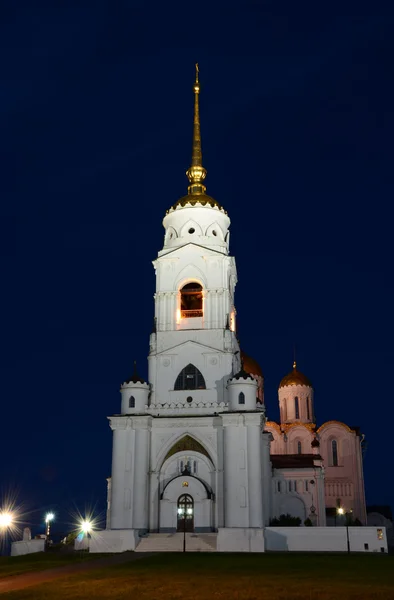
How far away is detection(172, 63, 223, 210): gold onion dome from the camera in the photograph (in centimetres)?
4916

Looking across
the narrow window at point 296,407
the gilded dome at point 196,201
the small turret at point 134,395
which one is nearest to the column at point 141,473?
the small turret at point 134,395

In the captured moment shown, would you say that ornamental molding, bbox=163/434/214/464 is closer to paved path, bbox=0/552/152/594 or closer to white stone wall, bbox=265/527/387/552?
white stone wall, bbox=265/527/387/552

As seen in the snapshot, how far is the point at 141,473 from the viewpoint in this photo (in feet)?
132

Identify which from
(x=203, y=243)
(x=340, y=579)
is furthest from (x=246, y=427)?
(x=340, y=579)

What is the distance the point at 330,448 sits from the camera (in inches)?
2352

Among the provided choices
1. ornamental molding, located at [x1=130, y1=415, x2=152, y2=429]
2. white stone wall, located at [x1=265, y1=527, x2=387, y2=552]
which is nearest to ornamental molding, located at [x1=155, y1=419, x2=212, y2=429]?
ornamental molding, located at [x1=130, y1=415, x2=152, y2=429]

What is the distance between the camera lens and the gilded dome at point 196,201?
4888 cm

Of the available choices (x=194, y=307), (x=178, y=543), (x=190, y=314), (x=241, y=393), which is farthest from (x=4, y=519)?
(x=194, y=307)

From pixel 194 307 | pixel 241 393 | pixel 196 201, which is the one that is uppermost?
pixel 196 201

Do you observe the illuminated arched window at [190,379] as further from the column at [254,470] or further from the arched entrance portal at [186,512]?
the arched entrance portal at [186,512]

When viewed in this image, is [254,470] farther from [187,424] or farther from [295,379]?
[295,379]

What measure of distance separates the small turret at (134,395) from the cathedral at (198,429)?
0.22ft

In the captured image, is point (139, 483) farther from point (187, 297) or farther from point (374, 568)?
point (374, 568)

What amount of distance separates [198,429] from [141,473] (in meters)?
4.40
